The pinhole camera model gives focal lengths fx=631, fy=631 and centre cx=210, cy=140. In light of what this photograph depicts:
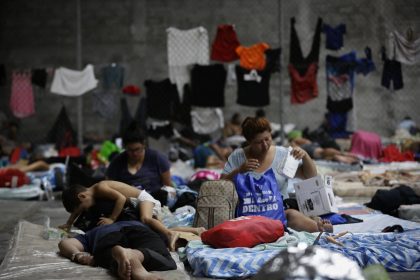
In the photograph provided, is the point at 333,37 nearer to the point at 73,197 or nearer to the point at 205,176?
the point at 205,176

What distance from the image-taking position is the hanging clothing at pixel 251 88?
39.0 ft

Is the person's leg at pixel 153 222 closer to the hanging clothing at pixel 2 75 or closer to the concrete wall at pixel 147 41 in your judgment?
the concrete wall at pixel 147 41

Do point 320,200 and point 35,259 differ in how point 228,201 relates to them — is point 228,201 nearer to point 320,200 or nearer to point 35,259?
point 320,200

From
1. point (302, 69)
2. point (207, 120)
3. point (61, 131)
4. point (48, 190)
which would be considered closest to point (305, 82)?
point (302, 69)

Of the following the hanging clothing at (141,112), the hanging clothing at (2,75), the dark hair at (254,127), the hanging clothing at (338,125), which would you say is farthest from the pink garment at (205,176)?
the hanging clothing at (2,75)

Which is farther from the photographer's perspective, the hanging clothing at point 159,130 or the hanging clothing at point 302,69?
the hanging clothing at point 159,130

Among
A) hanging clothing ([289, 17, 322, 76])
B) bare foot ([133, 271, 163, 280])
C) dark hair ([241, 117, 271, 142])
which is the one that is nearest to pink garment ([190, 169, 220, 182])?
dark hair ([241, 117, 271, 142])

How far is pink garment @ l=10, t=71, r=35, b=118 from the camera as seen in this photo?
13.2 metres

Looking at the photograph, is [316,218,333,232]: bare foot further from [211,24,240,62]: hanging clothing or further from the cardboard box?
[211,24,240,62]: hanging clothing

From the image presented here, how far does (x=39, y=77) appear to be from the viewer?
12953 millimetres

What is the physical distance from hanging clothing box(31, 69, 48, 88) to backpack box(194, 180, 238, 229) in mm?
8290

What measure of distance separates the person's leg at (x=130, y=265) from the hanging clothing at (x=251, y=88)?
7.98m

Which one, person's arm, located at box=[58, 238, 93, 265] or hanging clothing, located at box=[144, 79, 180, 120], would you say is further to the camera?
hanging clothing, located at box=[144, 79, 180, 120]

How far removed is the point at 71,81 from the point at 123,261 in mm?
8775
